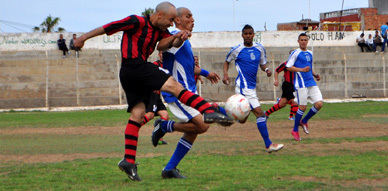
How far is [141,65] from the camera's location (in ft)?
21.9

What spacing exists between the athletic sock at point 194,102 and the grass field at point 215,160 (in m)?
0.86

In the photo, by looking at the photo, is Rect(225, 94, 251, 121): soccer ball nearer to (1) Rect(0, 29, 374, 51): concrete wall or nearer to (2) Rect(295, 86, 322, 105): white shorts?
(2) Rect(295, 86, 322, 105): white shorts

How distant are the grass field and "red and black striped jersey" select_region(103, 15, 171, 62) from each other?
1.54m

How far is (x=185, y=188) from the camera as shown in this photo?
6.22m

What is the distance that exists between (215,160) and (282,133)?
17.3 feet

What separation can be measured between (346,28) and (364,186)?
142ft

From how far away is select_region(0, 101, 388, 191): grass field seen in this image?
21.4ft

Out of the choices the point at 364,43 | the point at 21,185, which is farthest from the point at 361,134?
the point at 364,43

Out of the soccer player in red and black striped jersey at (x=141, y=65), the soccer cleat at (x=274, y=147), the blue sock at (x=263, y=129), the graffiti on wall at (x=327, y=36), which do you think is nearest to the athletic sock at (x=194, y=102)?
the soccer player in red and black striped jersey at (x=141, y=65)

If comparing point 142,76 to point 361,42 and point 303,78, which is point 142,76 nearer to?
point 303,78

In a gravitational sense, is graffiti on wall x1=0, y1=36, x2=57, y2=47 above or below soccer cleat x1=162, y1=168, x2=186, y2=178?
above

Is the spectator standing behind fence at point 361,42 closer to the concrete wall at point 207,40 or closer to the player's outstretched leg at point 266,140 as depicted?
the concrete wall at point 207,40

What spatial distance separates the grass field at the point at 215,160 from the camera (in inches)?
257

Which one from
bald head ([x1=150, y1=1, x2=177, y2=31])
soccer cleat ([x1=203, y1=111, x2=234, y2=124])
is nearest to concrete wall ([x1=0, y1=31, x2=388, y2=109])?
bald head ([x1=150, y1=1, x2=177, y2=31])
